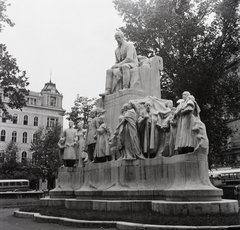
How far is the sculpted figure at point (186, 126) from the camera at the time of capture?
10.7 m

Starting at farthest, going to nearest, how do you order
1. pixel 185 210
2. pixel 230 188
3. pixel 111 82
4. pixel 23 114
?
pixel 23 114 → pixel 230 188 → pixel 111 82 → pixel 185 210

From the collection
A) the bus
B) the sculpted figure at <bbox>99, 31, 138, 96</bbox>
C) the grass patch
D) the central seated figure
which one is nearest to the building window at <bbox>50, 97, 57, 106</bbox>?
the bus

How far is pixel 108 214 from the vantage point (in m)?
10.1

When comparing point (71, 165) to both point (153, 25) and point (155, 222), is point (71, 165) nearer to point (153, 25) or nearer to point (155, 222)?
point (155, 222)

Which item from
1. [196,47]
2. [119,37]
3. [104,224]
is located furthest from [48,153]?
[104,224]

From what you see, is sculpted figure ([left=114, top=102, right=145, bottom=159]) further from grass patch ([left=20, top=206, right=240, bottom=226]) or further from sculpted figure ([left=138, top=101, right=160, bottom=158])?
grass patch ([left=20, top=206, right=240, bottom=226])

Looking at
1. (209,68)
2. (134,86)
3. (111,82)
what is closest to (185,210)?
(134,86)

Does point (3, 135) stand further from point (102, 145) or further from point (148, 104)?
point (148, 104)

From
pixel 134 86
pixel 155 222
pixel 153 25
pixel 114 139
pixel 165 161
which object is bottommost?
pixel 155 222

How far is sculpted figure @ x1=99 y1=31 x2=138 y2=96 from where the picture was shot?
1462 cm

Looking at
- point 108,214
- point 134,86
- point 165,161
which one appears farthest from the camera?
point 134,86

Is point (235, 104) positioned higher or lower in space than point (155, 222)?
higher

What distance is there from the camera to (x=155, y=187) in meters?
11.6

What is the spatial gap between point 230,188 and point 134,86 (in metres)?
12.4
